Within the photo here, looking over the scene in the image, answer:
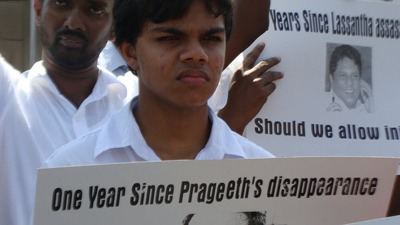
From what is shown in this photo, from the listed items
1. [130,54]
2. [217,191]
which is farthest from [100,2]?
[217,191]

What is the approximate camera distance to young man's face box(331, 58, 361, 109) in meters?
2.82

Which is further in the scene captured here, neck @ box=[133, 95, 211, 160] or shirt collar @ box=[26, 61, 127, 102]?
shirt collar @ box=[26, 61, 127, 102]

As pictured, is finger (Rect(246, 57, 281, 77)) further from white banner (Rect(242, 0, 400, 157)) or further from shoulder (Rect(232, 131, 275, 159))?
shoulder (Rect(232, 131, 275, 159))

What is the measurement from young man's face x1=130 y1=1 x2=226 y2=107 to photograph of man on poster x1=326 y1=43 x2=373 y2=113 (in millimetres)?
1010

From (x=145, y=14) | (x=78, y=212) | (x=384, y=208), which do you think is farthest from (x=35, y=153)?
(x=384, y=208)

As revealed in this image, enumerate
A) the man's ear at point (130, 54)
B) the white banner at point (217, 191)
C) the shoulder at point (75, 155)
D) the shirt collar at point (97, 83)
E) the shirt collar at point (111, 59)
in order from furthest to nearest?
1. the shirt collar at point (111, 59)
2. the shirt collar at point (97, 83)
3. the man's ear at point (130, 54)
4. the shoulder at point (75, 155)
5. the white banner at point (217, 191)

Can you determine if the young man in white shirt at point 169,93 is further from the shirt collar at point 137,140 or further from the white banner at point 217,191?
the white banner at point 217,191

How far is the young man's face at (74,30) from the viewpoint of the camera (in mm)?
2789

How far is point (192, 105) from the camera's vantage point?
6.08 ft

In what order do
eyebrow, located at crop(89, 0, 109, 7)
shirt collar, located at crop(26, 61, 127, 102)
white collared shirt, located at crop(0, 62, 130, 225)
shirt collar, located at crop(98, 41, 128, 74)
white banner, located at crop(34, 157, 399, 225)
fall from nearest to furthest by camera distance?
1. white banner, located at crop(34, 157, 399, 225)
2. white collared shirt, located at crop(0, 62, 130, 225)
3. shirt collar, located at crop(26, 61, 127, 102)
4. eyebrow, located at crop(89, 0, 109, 7)
5. shirt collar, located at crop(98, 41, 128, 74)

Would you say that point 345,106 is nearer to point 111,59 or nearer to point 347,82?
point 347,82

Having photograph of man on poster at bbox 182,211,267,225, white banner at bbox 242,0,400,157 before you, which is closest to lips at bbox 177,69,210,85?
photograph of man on poster at bbox 182,211,267,225

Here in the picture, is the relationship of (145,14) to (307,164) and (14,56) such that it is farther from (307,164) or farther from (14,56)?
(14,56)

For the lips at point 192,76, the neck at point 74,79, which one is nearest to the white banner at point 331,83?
the neck at point 74,79
